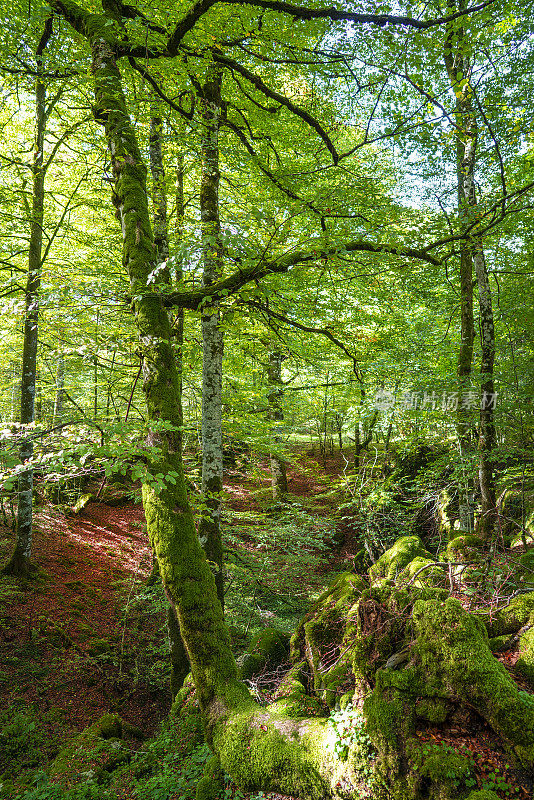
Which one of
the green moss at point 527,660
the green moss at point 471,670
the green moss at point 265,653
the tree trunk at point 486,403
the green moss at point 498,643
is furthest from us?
the tree trunk at point 486,403

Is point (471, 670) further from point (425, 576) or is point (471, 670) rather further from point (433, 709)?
point (425, 576)

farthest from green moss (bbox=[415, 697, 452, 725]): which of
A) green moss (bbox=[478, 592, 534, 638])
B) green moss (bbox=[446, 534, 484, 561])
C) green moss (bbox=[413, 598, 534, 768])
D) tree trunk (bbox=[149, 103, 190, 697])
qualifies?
green moss (bbox=[446, 534, 484, 561])

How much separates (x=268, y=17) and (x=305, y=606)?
10.6 metres

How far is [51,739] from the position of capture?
214 inches

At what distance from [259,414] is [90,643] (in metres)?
5.90

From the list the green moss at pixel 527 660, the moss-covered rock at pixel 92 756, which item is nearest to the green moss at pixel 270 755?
the green moss at pixel 527 660

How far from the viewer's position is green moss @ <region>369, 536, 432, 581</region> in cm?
670

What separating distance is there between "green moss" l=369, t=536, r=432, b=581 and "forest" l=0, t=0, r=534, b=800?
0.07 metres

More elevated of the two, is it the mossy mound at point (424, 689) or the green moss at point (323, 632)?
the mossy mound at point (424, 689)

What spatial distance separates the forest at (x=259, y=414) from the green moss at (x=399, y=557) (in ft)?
0.24

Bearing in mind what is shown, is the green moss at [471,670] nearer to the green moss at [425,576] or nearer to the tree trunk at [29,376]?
the green moss at [425,576]

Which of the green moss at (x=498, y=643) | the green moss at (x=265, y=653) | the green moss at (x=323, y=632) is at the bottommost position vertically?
the green moss at (x=265, y=653)

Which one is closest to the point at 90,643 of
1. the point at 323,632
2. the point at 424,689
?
the point at 323,632

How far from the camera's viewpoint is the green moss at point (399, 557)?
6695 millimetres
